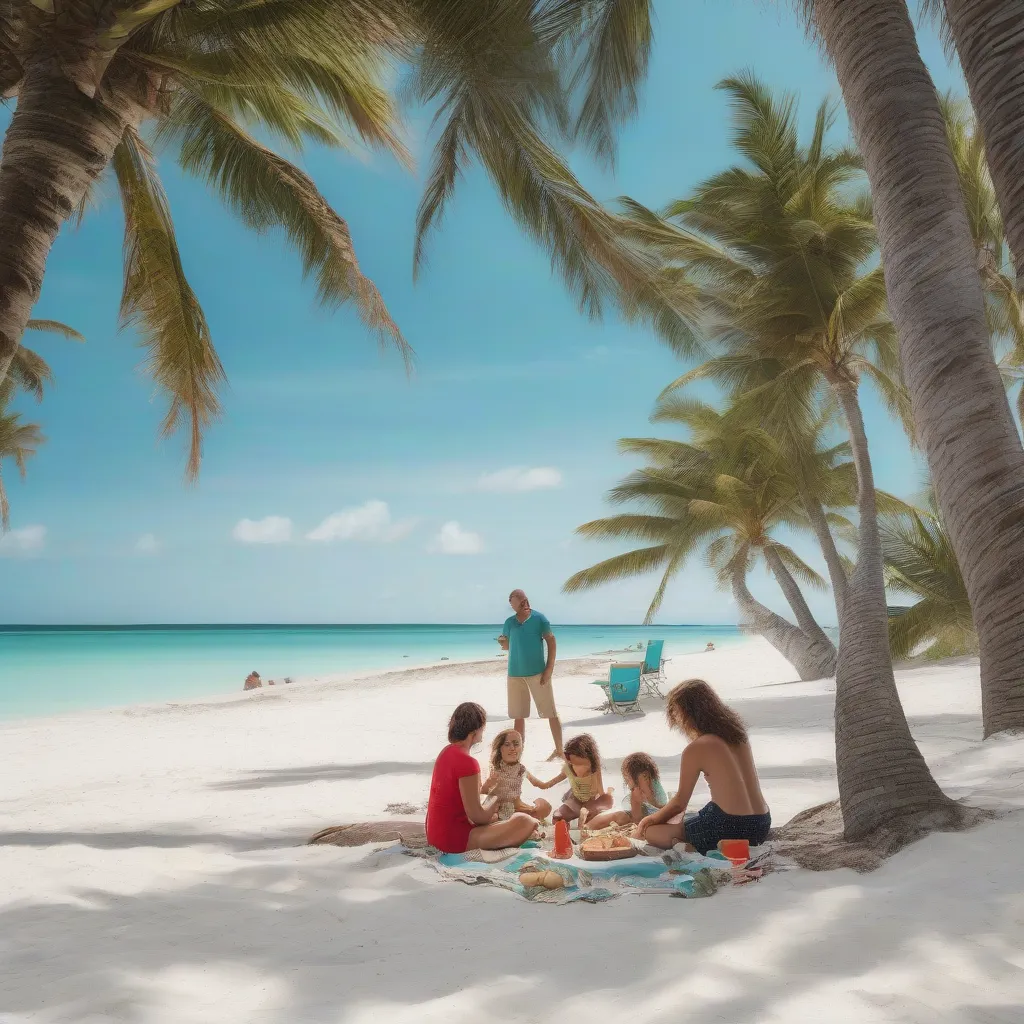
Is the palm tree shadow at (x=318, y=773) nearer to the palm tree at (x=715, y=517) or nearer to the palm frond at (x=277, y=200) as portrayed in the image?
the palm frond at (x=277, y=200)

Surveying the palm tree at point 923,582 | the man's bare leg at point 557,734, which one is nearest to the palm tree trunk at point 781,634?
the palm tree at point 923,582

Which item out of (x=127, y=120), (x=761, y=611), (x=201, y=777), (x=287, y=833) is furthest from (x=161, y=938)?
(x=761, y=611)

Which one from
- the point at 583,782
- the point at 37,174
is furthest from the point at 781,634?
the point at 37,174

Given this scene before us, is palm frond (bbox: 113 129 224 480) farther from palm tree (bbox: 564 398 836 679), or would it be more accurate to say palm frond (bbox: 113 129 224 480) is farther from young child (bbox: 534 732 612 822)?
palm tree (bbox: 564 398 836 679)

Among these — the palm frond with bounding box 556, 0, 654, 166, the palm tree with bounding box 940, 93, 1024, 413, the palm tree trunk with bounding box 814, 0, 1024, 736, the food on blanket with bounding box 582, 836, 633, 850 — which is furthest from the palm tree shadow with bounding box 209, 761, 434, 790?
the palm tree with bounding box 940, 93, 1024, 413

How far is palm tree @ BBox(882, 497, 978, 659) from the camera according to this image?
39.0 feet

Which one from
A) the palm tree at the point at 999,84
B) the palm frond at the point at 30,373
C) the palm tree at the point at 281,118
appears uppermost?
the palm frond at the point at 30,373

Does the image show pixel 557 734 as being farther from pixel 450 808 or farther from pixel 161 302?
pixel 161 302

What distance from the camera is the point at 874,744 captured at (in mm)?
3877

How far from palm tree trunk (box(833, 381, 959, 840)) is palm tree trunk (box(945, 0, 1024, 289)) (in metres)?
2.24

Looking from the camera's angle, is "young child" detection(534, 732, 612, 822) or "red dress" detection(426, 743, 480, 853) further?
"young child" detection(534, 732, 612, 822)

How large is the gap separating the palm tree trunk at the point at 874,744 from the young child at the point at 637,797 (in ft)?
3.49

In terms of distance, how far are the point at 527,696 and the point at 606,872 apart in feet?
12.3

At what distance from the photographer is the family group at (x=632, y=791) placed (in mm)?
3873
